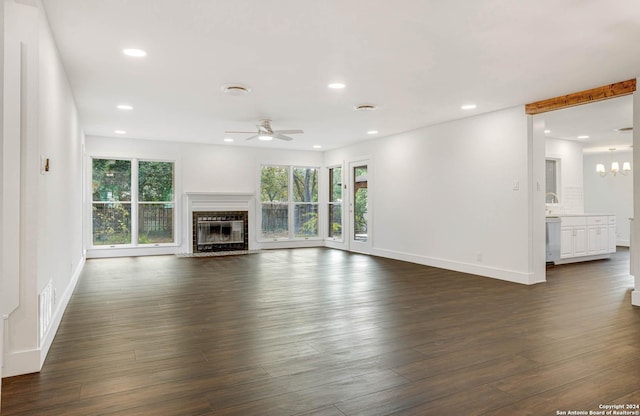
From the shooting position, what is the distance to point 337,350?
302 cm

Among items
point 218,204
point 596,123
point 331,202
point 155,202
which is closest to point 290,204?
point 331,202

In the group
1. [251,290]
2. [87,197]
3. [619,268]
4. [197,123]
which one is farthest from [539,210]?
[87,197]

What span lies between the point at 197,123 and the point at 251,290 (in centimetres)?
332

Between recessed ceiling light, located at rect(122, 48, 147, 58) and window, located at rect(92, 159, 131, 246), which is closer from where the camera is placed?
recessed ceiling light, located at rect(122, 48, 147, 58)

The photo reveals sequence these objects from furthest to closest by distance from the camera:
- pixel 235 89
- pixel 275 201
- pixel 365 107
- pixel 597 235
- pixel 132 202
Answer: pixel 275 201 → pixel 132 202 → pixel 597 235 → pixel 365 107 → pixel 235 89

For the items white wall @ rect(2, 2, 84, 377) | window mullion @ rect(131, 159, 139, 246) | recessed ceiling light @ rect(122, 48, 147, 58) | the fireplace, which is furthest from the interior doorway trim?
window mullion @ rect(131, 159, 139, 246)

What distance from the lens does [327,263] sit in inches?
294

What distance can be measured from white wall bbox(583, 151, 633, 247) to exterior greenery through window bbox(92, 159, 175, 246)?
34.6 ft

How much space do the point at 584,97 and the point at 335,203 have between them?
6.10 m

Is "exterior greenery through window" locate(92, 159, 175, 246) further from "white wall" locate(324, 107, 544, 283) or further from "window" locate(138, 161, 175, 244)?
"white wall" locate(324, 107, 544, 283)

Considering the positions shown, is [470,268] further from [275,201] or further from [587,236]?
[275,201]

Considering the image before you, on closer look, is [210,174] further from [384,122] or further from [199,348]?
[199,348]

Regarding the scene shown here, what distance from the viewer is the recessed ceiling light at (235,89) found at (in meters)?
4.80

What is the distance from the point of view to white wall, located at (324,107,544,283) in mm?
5730
